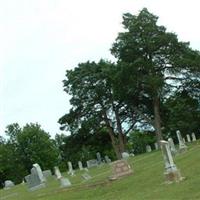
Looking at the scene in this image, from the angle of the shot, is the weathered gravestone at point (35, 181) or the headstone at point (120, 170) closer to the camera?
the headstone at point (120, 170)

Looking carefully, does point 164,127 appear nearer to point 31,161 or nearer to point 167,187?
point 31,161

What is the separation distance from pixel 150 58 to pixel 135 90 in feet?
12.4

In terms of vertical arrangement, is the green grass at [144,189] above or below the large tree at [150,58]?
below

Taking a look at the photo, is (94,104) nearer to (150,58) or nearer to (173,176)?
(150,58)

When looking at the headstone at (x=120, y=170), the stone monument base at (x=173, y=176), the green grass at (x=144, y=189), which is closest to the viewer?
the green grass at (x=144, y=189)

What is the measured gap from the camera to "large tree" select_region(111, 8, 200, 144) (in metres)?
48.8

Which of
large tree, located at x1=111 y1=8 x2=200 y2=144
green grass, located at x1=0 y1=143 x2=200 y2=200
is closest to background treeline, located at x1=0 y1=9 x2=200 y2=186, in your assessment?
large tree, located at x1=111 y1=8 x2=200 y2=144

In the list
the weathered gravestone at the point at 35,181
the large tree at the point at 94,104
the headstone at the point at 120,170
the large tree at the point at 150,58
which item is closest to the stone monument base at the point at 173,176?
the headstone at the point at 120,170

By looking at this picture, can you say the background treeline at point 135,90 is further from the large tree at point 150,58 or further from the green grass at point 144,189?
the green grass at point 144,189

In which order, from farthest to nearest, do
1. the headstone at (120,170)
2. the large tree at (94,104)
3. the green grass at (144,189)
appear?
the large tree at (94,104) < the headstone at (120,170) < the green grass at (144,189)

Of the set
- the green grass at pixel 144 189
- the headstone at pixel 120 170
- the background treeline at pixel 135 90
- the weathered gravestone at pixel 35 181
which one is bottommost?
the green grass at pixel 144 189

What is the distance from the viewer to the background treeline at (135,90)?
49.5 meters

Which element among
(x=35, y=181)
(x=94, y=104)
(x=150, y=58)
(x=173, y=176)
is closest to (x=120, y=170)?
(x=173, y=176)

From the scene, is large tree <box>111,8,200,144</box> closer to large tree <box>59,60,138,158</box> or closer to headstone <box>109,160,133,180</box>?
large tree <box>59,60,138,158</box>
